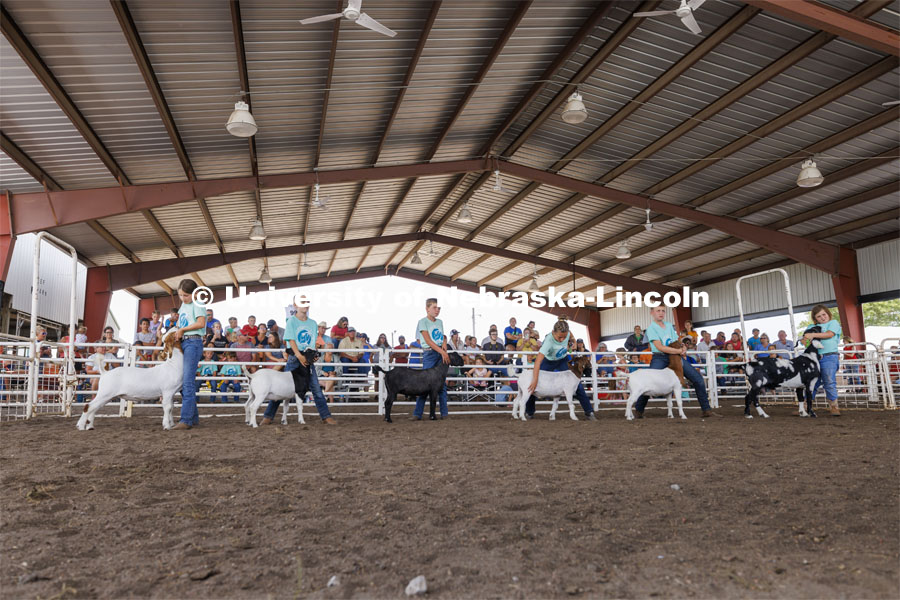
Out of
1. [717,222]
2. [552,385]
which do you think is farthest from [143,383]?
[717,222]

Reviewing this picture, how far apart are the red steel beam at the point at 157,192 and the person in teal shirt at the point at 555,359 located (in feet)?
27.2

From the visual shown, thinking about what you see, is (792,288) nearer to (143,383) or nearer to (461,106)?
(461,106)

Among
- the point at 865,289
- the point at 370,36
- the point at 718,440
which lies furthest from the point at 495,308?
the point at 718,440

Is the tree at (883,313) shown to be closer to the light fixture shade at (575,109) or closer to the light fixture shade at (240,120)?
the light fixture shade at (575,109)

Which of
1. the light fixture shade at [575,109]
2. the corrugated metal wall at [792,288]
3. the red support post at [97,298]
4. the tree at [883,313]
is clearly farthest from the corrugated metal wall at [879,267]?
the red support post at [97,298]

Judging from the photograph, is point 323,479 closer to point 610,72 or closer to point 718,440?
Answer: point 718,440

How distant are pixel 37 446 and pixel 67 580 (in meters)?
3.59

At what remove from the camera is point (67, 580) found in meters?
2.54

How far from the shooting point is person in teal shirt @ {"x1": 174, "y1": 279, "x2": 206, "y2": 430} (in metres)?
Answer: 6.84

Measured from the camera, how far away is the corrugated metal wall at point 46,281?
16.8 metres

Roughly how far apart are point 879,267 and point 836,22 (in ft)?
41.2

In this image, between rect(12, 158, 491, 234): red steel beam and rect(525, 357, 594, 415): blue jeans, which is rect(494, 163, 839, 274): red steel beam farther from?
rect(525, 357, 594, 415): blue jeans

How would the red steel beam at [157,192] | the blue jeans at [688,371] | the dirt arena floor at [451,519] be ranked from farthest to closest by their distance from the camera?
the red steel beam at [157,192] < the blue jeans at [688,371] < the dirt arena floor at [451,519]

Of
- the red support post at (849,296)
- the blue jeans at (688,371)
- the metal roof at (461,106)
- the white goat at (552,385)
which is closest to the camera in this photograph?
the white goat at (552,385)
